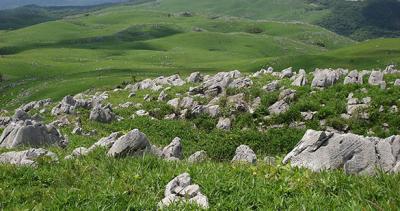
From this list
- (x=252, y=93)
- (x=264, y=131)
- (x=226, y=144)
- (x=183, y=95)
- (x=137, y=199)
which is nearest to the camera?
(x=137, y=199)

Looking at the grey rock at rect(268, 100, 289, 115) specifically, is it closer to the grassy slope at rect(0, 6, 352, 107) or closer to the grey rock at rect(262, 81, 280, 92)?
the grey rock at rect(262, 81, 280, 92)

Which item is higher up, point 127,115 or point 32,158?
point 32,158

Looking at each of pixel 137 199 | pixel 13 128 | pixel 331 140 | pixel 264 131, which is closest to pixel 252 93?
pixel 264 131

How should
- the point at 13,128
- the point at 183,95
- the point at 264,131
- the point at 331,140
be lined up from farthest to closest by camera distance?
1. the point at 183,95
2. the point at 264,131
3. the point at 13,128
4. the point at 331,140

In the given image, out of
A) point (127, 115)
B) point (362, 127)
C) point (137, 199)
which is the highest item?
point (137, 199)

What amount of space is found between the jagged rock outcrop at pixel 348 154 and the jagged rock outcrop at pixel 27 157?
20.6 ft

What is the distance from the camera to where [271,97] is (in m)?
30.2

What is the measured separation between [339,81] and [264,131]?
823 centimetres

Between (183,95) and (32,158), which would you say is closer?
(32,158)

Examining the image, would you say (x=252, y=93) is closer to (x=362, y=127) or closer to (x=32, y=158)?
(x=362, y=127)

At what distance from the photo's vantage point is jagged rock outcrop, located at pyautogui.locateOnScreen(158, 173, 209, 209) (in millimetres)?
8422

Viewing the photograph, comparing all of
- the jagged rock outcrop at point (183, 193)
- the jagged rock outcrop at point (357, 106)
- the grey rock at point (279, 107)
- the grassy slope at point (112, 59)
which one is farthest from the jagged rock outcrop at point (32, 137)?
the grassy slope at point (112, 59)

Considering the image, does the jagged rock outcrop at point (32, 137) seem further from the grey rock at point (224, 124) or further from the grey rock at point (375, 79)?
the grey rock at point (375, 79)

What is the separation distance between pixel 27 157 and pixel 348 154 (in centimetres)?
847
